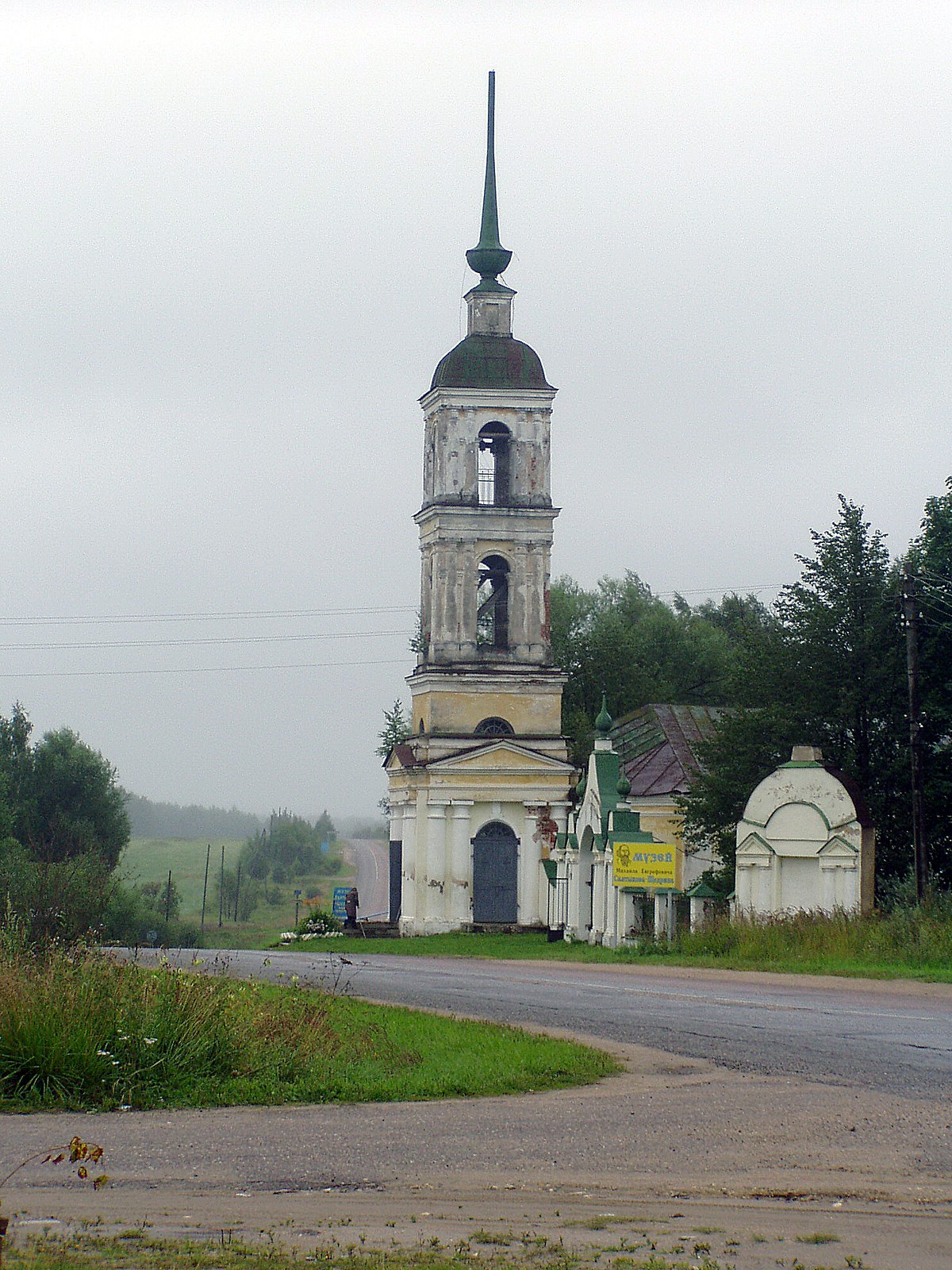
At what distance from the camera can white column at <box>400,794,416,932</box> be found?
5269 cm

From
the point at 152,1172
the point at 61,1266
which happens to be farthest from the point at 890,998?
the point at 61,1266

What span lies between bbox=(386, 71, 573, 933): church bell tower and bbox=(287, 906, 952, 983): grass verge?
54.8 ft

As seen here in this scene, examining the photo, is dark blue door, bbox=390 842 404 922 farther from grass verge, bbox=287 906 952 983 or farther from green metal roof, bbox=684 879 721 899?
green metal roof, bbox=684 879 721 899

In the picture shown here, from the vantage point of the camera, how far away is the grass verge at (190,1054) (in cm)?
1202

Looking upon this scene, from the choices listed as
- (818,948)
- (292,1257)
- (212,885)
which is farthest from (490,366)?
(212,885)

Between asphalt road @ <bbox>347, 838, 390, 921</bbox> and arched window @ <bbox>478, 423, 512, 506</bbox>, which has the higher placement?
arched window @ <bbox>478, 423, 512, 506</bbox>

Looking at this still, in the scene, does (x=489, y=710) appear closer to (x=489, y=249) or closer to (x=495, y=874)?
(x=495, y=874)

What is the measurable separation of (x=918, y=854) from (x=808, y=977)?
752cm

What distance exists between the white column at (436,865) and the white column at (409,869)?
0.58m

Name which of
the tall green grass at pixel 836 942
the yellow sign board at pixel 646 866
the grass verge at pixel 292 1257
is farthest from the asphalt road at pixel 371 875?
the grass verge at pixel 292 1257

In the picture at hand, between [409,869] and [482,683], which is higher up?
[482,683]

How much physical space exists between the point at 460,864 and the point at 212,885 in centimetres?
6724

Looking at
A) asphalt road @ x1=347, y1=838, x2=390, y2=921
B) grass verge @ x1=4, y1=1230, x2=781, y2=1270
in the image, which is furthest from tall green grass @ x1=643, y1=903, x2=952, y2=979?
asphalt road @ x1=347, y1=838, x2=390, y2=921

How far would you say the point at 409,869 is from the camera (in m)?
53.2
